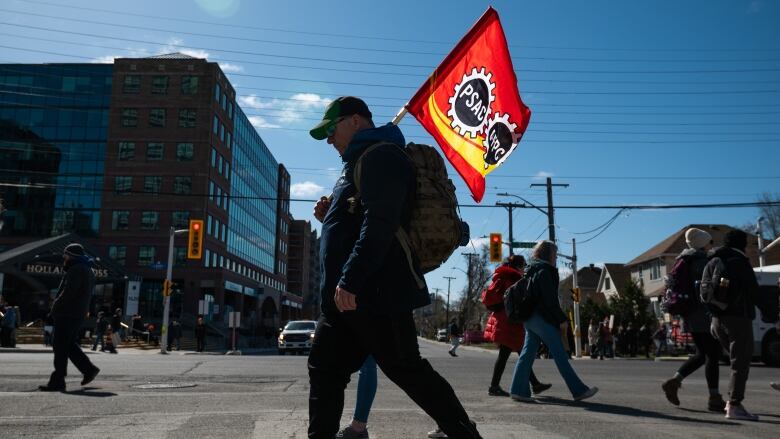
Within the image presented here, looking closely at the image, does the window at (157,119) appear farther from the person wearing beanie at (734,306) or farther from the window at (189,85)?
the person wearing beanie at (734,306)

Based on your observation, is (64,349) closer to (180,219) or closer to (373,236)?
(373,236)

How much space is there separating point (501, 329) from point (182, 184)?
54.0 metres

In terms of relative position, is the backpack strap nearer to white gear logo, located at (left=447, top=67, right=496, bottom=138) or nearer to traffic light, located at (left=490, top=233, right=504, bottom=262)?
white gear logo, located at (left=447, top=67, right=496, bottom=138)

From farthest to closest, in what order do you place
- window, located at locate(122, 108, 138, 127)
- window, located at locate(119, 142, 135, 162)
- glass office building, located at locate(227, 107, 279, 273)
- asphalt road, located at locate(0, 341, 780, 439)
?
glass office building, located at locate(227, 107, 279, 273) < window, located at locate(122, 108, 138, 127) < window, located at locate(119, 142, 135, 162) < asphalt road, located at locate(0, 341, 780, 439)

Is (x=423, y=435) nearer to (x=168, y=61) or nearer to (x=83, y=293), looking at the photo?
(x=83, y=293)

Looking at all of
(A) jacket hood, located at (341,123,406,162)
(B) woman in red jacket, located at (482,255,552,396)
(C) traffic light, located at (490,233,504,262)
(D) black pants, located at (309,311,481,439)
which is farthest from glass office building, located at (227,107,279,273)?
(D) black pants, located at (309,311,481,439)

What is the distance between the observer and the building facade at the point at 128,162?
5541cm

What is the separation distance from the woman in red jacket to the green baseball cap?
3834 millimetres

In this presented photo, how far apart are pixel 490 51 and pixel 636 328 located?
2752 centimetres

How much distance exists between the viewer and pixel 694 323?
18.8 feet

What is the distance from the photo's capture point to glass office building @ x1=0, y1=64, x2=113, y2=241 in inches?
2195

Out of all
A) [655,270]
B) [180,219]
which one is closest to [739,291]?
[655,270]

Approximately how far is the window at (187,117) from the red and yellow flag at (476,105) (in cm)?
5564

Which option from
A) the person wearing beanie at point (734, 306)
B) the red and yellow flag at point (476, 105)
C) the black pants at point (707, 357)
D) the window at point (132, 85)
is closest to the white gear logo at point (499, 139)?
the red and yellow flag at point (476, 105)
